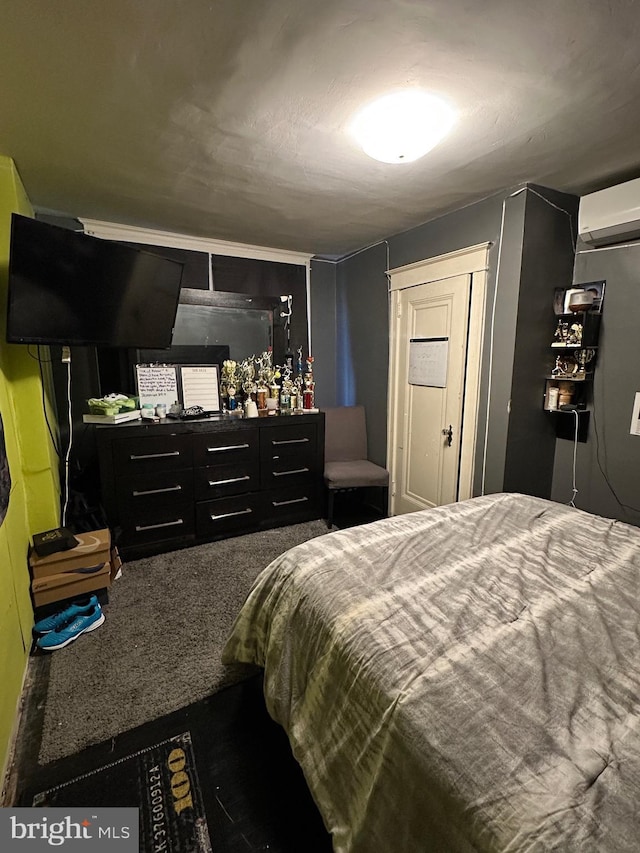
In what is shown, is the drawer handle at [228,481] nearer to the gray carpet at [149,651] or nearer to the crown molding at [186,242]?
the gray carpet at [149,651]

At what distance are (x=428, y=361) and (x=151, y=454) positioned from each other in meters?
2.18

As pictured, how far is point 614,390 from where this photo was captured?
7.82ft

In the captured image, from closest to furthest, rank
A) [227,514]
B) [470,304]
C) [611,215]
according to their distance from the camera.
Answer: [611,215], [470,304], [227,514]

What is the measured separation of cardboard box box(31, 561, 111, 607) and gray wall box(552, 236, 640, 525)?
3.07 m

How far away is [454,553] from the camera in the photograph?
4.80 feet

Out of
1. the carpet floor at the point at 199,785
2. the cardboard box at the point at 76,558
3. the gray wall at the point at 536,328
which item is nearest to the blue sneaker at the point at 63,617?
the cardboard box at the point at 76,558

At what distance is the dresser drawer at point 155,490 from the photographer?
266 cm

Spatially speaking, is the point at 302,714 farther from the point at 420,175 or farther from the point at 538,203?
the point at 538,203

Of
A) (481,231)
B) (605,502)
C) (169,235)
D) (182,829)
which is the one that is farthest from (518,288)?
(182,829)

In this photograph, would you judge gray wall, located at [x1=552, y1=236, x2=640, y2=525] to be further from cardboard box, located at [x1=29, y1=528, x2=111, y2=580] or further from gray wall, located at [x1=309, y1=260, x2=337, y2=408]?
cardboard box, located at [x1=29, y1=528, x2=111, y2=580]

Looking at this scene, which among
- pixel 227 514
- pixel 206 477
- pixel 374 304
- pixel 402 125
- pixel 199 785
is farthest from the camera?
pixel 374 304

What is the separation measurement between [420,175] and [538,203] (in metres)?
0.77

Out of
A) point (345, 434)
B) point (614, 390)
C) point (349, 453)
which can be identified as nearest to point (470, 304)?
point (614, 390)

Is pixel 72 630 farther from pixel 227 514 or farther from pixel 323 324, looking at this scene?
pixel 323 324
